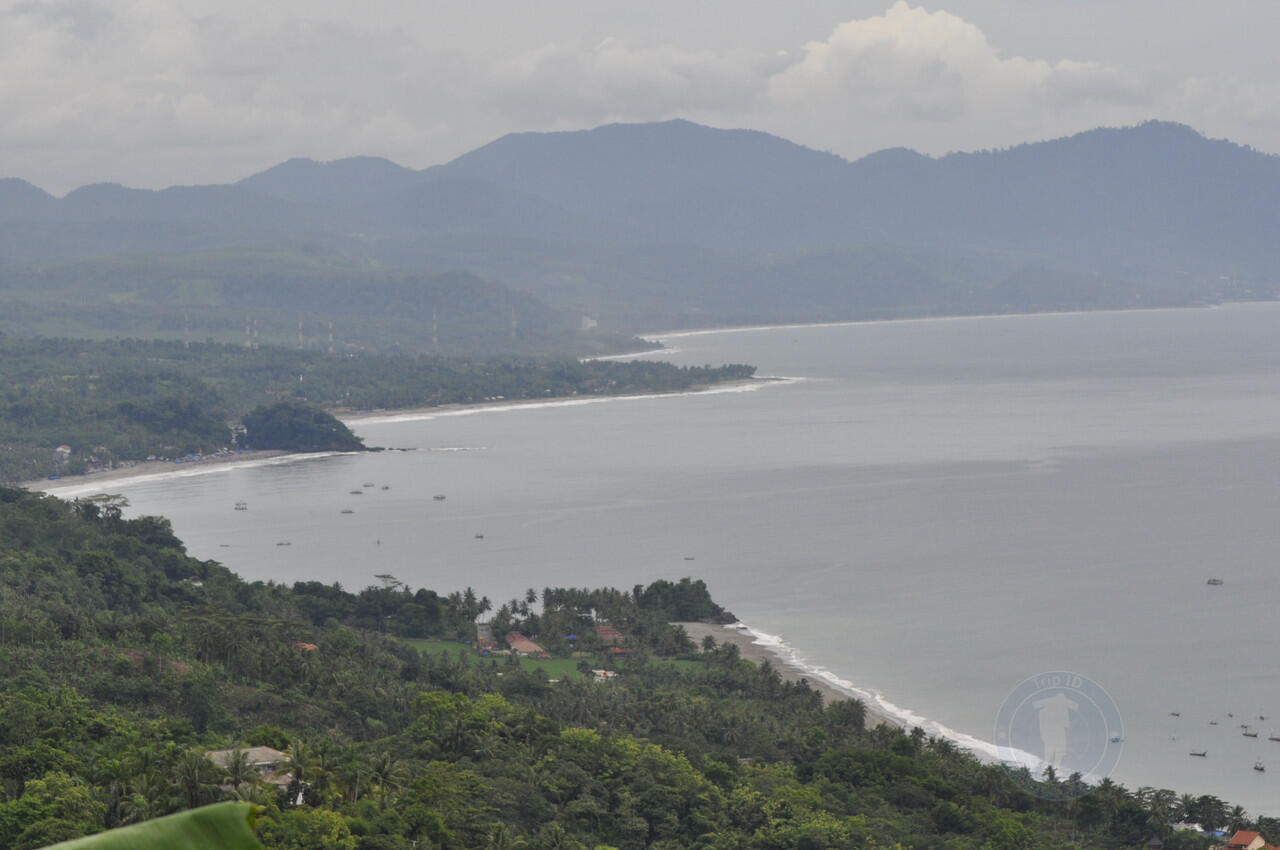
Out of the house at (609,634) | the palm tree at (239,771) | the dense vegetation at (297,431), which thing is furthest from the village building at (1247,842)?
the dense vegetation at (297,431)

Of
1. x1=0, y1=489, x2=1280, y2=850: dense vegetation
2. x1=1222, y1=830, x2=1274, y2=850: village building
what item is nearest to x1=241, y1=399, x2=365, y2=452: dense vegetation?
x1=0, y1=489, x2=1280, y2=850: dense vegetation

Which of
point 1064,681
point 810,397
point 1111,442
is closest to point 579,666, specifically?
point 1064,681

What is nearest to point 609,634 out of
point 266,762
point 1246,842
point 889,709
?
point 889,709

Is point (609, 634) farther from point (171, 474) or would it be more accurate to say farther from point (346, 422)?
point (346, 422)

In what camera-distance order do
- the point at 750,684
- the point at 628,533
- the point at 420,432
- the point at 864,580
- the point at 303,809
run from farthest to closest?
1. the point at 420,432
2. the point at 628,533
3. the point at 864,580
4. the point at 750,684
5. the point at 303,809

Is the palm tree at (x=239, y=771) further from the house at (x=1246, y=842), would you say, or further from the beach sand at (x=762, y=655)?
the beach sand at (x=762, y=655)

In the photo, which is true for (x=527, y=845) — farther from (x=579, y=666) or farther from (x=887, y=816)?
(x=579, y=666)

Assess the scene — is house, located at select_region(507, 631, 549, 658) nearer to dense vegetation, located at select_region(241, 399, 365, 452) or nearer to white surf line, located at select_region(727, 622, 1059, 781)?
white surf line, located at select_region(727, 622, 1059, 781)
